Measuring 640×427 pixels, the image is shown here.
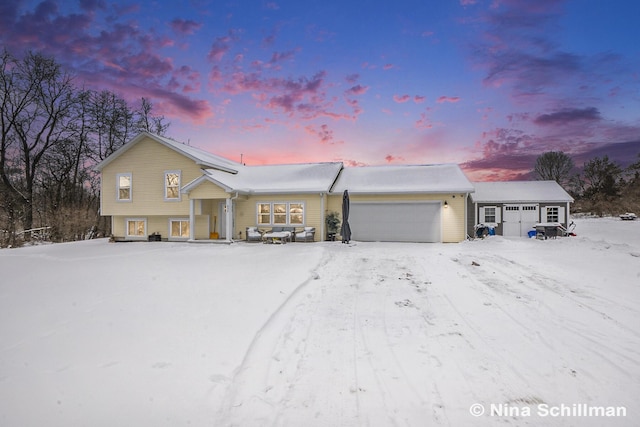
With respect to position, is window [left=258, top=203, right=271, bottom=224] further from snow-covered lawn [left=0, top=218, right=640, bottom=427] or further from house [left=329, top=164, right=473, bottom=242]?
snow-covered lawn [left=0, top=218, right=640, bottom=427]

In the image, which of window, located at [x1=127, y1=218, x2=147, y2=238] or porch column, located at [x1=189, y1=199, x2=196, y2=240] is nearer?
porch column, located at [x1=189, y1=199, x2=196, y2=240]

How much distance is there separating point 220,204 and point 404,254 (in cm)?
1121

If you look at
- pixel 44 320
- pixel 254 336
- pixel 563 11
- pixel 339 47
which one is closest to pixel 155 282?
pixel 44 320

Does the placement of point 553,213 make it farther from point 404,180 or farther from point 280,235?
point 280,235

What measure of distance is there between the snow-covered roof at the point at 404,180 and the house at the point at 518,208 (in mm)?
3116

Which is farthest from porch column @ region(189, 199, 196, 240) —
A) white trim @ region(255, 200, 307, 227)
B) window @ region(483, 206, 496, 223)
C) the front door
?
window @ region(483, 206, 496, 223)

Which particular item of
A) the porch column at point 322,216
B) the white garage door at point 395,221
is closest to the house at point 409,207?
the white garage door at point 395,221

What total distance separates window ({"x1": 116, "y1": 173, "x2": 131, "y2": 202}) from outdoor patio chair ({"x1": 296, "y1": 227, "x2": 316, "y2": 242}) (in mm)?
10457

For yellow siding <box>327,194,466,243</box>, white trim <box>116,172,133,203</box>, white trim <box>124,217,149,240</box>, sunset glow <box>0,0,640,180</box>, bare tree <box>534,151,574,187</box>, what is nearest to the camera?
sunset glow <box>0,0,640,180</box>

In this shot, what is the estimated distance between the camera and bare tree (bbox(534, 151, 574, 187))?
1547 inches

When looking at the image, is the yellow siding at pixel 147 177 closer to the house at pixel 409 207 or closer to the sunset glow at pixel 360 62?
the sunset glow at pixel 360 62

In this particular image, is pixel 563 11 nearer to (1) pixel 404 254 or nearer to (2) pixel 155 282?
(1) pixel 404 254

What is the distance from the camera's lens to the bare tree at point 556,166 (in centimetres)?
3928

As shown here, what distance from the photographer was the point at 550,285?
7.52m
